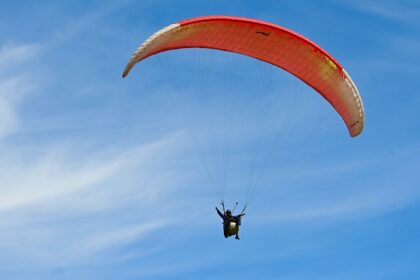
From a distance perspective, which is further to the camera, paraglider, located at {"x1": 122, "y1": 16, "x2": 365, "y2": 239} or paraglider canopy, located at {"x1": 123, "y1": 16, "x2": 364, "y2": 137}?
paraglider, located at {"x1": 122, "y1": 16, "x2": 365, "y2": 239}

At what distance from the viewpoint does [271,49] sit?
45.7 meters

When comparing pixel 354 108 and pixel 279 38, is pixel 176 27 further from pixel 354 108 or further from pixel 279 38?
pixel 354 108

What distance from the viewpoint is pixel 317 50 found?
45188 mm

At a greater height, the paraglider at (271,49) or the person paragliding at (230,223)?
the paraglider at (271,49)

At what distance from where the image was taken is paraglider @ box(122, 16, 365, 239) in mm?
42656

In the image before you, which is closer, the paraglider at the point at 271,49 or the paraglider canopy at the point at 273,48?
the paraglider canopy at the point at 273,48

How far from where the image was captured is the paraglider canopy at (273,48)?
42.3m

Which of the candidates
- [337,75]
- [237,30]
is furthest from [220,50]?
[337,75]

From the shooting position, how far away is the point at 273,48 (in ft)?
150

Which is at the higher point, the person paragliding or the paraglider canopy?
the paraglider canopy

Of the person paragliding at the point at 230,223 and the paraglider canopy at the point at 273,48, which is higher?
the paraglider canopy at the point at 273,48

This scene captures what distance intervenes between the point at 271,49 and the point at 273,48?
0.15 metres

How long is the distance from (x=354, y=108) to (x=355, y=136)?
1594 millimetres

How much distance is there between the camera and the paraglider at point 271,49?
42656mm
